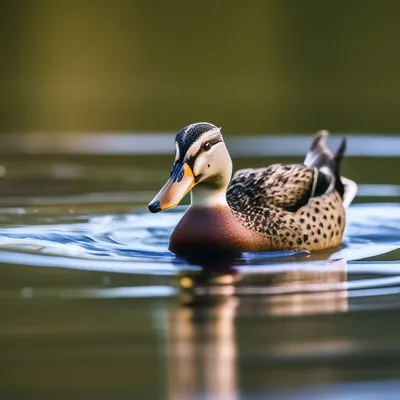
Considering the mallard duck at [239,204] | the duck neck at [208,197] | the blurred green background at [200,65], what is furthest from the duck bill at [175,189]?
the blurred green background at [200,65]

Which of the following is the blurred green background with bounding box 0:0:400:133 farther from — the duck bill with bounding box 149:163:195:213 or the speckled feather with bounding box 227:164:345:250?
the duck bill with bounding box 149:163:195:213

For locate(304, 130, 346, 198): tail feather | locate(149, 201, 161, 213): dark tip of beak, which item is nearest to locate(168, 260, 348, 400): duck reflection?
locate(149, 201, 161, 213): dark tip of beak

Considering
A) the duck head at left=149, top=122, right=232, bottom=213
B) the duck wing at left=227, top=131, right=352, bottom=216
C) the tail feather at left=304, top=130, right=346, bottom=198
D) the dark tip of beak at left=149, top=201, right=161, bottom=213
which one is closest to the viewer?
the dark tip of beak at left=149, top=201, right=161, bottom=213

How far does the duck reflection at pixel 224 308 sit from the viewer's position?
5430 millimetres

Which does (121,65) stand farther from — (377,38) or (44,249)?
(44,249)

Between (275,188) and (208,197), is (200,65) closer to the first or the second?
(275,188)

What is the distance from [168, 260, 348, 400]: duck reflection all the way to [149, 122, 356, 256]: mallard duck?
0.47 m

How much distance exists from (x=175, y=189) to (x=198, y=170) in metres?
0.24

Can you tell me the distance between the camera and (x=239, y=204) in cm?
868

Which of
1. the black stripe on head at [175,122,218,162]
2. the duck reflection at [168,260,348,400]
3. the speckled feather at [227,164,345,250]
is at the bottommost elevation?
the duck reflection at [168,260,348,400]

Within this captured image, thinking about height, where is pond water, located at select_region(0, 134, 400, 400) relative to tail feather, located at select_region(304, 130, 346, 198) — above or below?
below

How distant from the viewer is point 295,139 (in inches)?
632

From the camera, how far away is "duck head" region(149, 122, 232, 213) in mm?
8031

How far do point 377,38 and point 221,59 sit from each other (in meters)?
3.03
